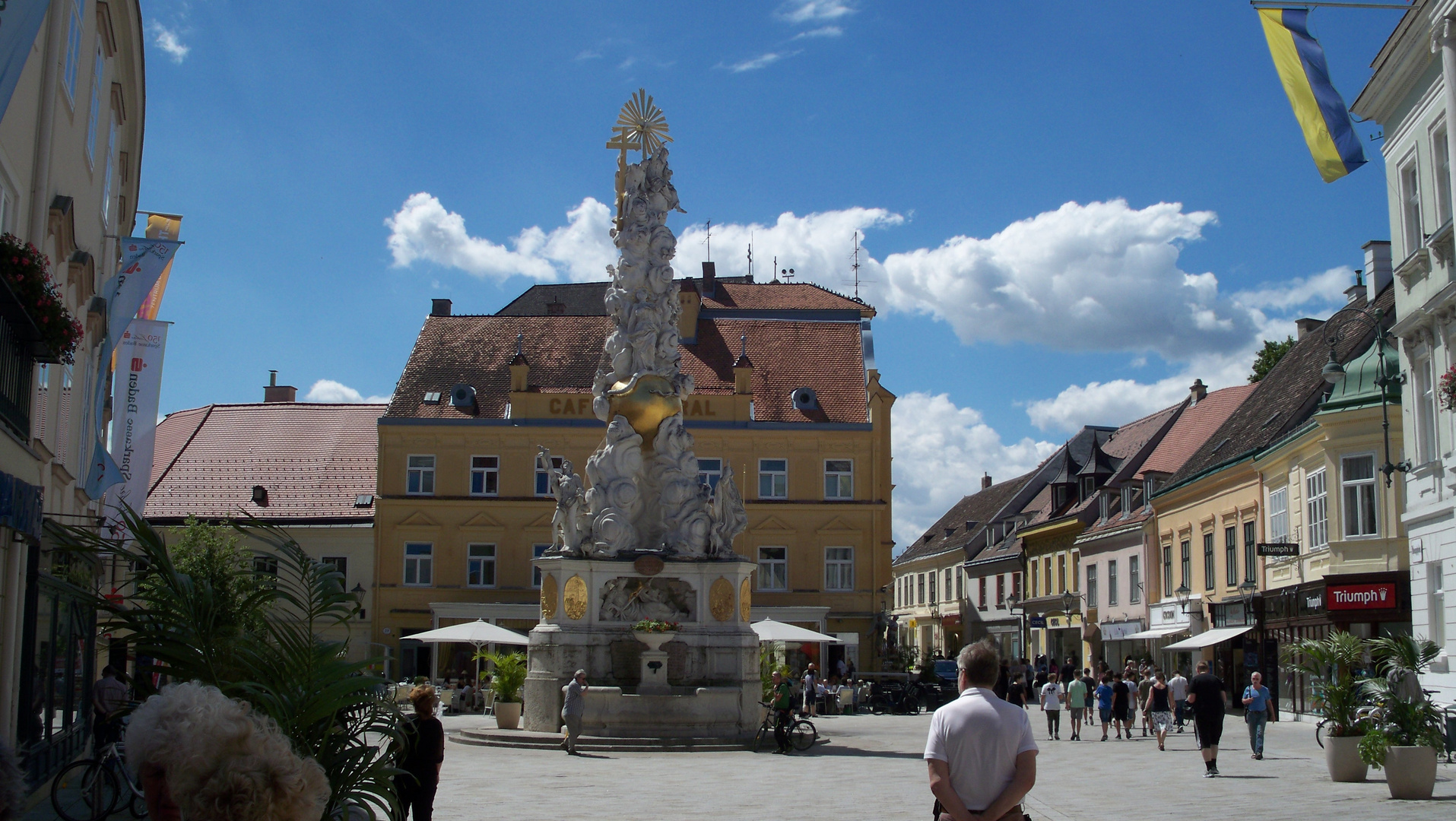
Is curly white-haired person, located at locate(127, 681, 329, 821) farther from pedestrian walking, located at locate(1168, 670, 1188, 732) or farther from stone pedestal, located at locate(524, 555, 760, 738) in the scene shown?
pedestrian walking, located at locate(1168, 670, 1188, 732)

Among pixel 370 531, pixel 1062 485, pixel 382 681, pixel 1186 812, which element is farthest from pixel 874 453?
pixel 382 681

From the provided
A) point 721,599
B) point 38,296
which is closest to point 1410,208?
point 721,599

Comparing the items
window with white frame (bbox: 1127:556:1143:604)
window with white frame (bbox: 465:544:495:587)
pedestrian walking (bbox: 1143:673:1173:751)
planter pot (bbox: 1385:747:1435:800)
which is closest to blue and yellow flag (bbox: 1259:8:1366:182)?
planter pot (bbox: 1385:747:1435:800)

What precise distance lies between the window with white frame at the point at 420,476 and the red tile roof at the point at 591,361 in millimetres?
1614

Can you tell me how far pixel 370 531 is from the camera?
153 ft

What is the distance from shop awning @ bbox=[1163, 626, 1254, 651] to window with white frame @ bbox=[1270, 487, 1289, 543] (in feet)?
8.17

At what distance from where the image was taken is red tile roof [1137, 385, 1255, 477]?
4775 cm

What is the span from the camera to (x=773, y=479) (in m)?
46.8

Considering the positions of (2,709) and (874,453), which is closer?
(2,709)

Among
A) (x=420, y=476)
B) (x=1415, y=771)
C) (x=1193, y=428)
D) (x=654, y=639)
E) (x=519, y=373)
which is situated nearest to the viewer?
(x=1415, y=771)

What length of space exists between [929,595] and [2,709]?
200 feet

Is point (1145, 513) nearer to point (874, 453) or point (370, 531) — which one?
point (874, 453)

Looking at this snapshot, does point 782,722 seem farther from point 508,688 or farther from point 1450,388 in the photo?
point 1450,388

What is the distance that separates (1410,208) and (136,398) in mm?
21112
